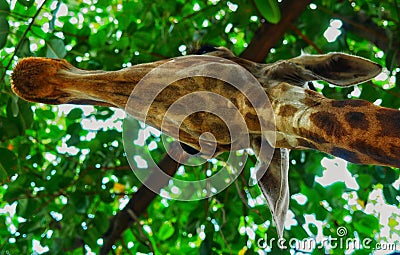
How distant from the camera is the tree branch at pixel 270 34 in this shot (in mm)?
1877

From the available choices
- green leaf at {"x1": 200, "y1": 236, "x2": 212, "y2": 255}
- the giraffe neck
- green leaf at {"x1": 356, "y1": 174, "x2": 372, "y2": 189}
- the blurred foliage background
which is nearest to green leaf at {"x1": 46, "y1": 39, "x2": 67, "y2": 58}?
the blurred foliage background

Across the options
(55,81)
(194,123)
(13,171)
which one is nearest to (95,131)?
(13,171)

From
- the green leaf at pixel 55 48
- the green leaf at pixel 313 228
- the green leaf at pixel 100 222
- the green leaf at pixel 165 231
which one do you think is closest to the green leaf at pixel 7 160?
the green leaf at pixel 55 48

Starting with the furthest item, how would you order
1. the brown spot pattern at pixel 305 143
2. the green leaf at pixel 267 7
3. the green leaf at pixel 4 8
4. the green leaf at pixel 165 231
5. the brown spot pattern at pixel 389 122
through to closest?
the green leaf at pixel 165 231, the green leaf at pixel 4 8, the green leaf at pixel 267 7, the brown spot pattern at pixel 305 143, the brown spot pattern at pixel 389 122

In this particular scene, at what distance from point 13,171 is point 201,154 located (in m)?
0.93

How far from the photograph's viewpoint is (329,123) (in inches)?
30.0

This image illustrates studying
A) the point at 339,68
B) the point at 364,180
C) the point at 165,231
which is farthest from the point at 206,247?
the point at 339,68

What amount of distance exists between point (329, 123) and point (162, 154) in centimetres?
146

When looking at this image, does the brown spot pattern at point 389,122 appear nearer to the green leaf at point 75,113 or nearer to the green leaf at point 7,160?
the green leaf at point 7,160

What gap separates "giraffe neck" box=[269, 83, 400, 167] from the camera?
0.70 metres

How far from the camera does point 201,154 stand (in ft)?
3.51

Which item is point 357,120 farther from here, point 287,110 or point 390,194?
point 390,194

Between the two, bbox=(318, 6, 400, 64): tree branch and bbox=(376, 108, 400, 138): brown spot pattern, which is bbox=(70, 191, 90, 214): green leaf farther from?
bbox=(376, 108, 400, 138): brown spot pattern

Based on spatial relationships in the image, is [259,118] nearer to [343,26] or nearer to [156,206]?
[343,26]
